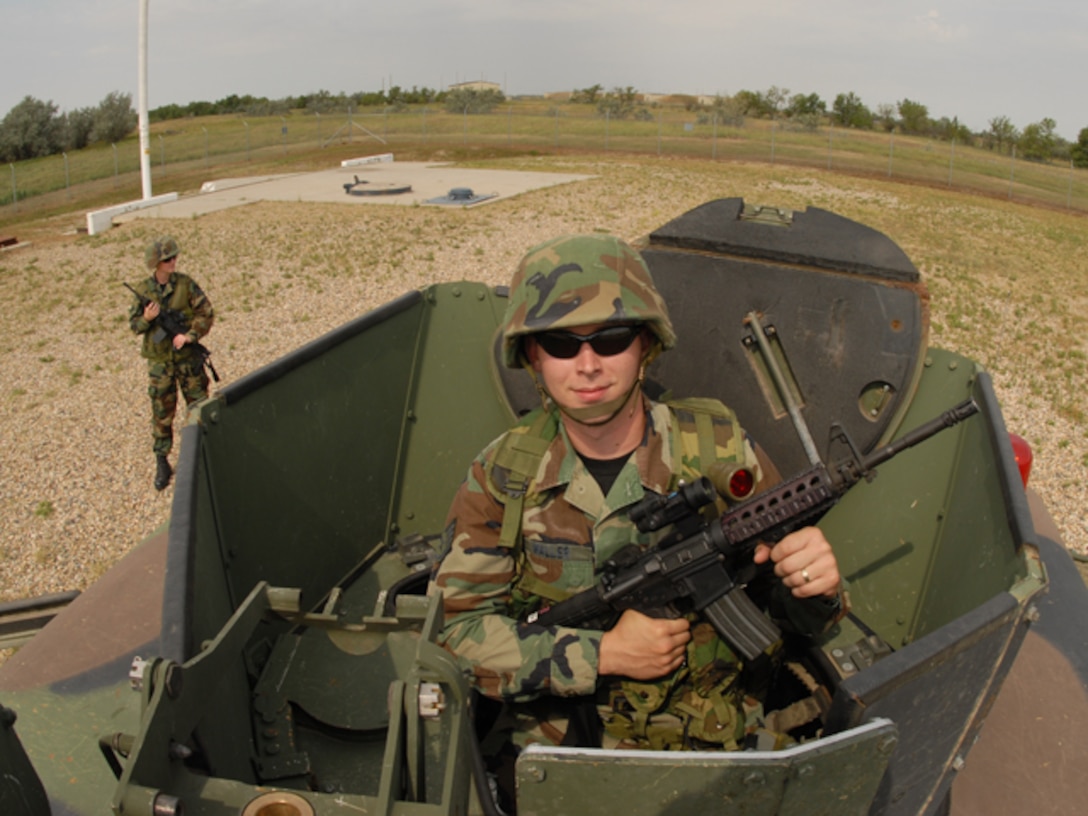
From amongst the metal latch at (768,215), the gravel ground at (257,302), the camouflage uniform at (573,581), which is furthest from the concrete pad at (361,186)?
the camouflage uniform at (573,581)

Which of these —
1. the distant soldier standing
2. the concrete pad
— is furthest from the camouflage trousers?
the concrete pad

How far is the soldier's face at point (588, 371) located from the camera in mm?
2254

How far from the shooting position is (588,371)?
2252 millimetres

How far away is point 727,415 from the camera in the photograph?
2.57m

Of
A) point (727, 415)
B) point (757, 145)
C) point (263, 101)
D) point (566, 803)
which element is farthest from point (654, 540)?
point (263, 101)

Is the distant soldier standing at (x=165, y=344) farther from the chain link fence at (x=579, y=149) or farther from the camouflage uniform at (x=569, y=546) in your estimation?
the chain link fence at (x=579, y=149)

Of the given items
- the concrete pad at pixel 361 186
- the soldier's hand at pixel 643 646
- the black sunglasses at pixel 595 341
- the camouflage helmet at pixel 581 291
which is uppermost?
the concrete pad at pixel 361 186

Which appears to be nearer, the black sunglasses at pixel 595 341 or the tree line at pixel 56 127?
the black sunglasses at pixel 595 341

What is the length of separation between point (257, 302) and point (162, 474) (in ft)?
16.6

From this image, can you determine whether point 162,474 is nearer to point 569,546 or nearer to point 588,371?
point 569,546

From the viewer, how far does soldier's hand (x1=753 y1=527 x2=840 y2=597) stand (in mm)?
2121

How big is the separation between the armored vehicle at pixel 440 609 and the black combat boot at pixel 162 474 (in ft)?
11.6

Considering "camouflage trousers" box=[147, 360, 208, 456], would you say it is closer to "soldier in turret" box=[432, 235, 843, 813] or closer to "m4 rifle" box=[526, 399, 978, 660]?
"soldier in turret" box=[432, 235, 843, 813]

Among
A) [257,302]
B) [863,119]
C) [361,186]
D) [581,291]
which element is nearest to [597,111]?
[863,119]
